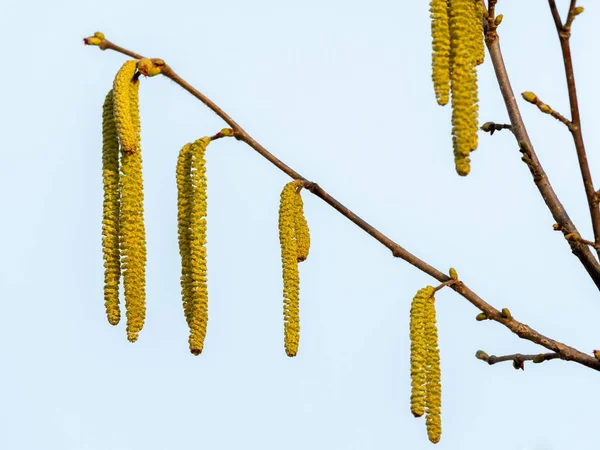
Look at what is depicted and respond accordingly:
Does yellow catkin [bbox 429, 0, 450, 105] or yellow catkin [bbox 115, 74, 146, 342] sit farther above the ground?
yellow catkin [bbox 429, 0, 450, 105]

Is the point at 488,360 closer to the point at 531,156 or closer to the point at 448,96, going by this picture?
the point at 531,156

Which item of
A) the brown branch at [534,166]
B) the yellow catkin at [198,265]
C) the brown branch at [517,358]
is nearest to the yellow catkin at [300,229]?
the yellow catkin at [198,265]

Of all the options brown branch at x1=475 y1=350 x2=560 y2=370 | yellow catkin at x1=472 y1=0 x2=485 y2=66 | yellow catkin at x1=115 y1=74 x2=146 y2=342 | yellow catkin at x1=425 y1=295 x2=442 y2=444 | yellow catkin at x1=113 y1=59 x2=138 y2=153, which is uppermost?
yellow catkin at x1=472 y1=0 x2=485 y2=66

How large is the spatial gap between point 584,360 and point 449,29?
4.35 feet

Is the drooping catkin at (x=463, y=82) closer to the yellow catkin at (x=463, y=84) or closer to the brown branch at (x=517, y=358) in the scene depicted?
the yellow catkin at (x=463, y=84)

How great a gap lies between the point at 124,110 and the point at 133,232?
15.3 inches

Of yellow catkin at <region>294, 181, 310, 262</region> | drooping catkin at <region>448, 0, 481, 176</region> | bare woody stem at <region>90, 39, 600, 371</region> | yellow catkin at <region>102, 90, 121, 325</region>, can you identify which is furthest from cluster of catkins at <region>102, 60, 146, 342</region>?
drooping catkin at <region>448, 0, 481, 176</region>

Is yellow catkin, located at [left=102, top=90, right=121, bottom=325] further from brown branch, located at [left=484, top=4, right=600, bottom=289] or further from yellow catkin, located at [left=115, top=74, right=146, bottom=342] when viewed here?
brown branch, located at [left=484, top=4, right=600, bottom=289]

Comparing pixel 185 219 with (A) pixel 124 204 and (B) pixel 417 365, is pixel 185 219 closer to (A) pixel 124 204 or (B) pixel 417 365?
(A) pixel 124 204

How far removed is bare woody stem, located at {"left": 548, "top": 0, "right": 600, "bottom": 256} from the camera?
380 cm

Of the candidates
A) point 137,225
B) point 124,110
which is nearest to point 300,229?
point 137,225

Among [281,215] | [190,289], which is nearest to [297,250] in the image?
[281,215]

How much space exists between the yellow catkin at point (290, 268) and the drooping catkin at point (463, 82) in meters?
0.86

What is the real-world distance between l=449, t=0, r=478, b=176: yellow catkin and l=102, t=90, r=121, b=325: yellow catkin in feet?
3.66
